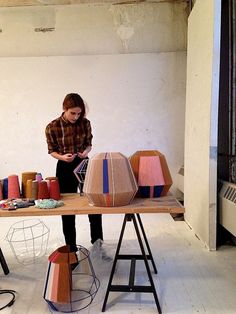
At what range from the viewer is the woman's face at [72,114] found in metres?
2.04

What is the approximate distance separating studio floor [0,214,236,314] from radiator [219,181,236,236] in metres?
0.25

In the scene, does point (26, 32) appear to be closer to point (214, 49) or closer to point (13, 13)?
point (13, 13)

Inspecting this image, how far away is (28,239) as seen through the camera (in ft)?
9.00

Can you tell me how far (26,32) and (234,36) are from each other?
2621 millimetres

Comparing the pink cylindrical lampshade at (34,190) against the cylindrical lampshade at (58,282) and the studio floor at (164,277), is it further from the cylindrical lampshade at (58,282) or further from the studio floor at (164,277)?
the studio floor at (164,277)

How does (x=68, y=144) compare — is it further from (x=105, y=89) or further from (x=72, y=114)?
(x=105, y=89)

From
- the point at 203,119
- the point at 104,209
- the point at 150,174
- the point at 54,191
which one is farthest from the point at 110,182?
the point at 203,119

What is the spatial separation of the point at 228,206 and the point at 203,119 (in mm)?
759

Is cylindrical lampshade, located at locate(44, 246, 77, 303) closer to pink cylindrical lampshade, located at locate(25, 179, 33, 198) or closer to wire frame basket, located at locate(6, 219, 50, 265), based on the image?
pink cylindrical lampshade, located at locate(25, 179, 33, 198)

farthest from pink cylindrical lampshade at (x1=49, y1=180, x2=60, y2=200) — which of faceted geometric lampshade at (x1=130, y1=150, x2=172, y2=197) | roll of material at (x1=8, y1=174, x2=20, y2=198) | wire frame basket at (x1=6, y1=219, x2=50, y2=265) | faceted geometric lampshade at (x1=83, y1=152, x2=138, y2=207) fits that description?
wire frame basket at (x1=6, y1=219, x2=50, y2=265)

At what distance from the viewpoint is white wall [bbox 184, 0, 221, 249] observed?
2301 millimetres

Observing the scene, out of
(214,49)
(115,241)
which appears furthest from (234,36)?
(115,241)

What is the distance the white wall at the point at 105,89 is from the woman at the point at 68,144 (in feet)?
5.85

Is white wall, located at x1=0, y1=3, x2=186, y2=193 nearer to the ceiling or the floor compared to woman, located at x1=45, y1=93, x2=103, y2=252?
nearer to the ceiling
